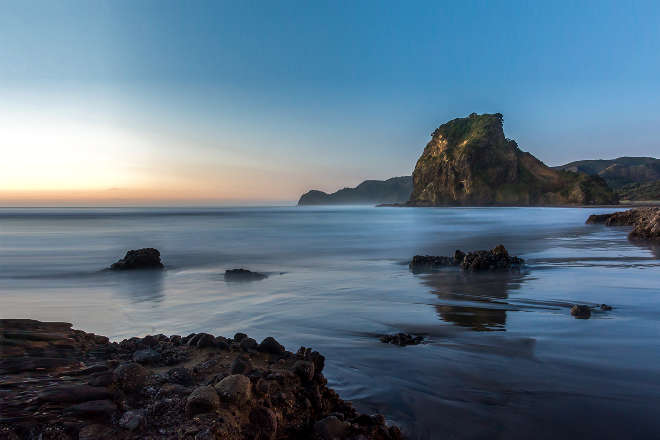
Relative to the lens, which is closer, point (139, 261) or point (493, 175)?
point (139, 261)

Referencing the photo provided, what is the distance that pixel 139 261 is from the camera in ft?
43.9

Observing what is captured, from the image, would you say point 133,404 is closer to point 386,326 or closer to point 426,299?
point 386,326

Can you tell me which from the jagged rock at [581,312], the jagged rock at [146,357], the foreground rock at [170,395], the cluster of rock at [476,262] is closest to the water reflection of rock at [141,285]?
the foreground rock at [170,395]

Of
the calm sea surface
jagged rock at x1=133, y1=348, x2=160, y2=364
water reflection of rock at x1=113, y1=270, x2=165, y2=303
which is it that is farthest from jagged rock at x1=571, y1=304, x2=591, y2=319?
water reflection of rock at x1=113, y1=270, x2=165, y2=303

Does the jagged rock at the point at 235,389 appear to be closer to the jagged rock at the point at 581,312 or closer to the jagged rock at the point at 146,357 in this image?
the jagged rock at the point at 146,357

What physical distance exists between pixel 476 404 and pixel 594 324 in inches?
143

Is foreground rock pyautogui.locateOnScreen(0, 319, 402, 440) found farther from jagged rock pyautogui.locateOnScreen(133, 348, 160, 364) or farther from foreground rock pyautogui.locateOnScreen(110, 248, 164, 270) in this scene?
foreground rock pyautogui.locateOnScreen(110, 248, 164, 270)

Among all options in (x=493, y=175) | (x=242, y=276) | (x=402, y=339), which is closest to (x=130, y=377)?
(x=402, y=339)

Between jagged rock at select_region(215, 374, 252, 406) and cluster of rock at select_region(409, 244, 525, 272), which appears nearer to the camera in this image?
jagged rock at select_region(215, 374, 252, 406)

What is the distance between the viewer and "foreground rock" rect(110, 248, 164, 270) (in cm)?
1327

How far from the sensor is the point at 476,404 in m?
3.54

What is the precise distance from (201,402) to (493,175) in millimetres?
154847

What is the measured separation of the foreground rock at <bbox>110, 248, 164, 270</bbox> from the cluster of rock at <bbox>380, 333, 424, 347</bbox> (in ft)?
34.5

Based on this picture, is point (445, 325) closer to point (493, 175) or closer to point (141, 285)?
point (141, 285)
